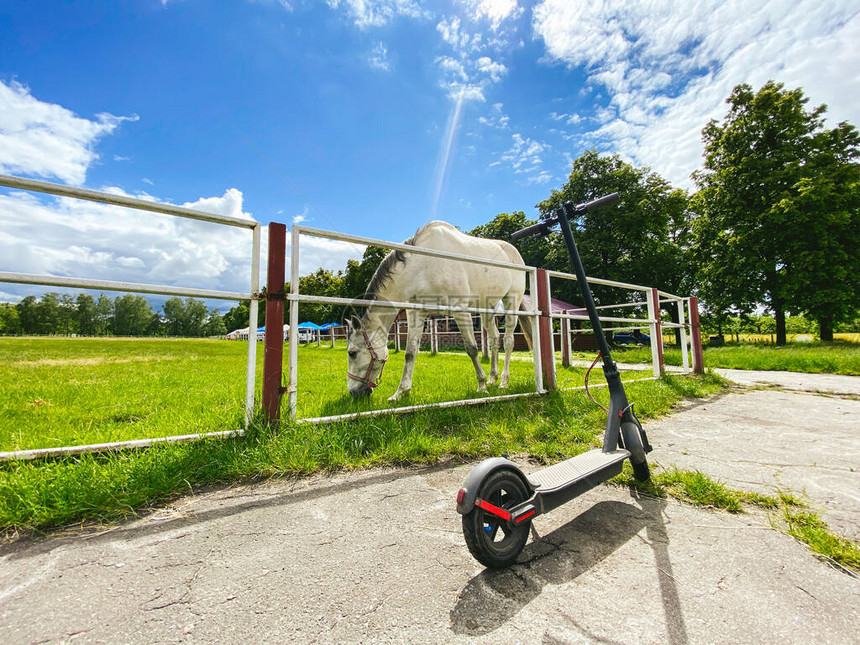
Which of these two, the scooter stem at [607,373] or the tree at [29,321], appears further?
the tree at [29,321]

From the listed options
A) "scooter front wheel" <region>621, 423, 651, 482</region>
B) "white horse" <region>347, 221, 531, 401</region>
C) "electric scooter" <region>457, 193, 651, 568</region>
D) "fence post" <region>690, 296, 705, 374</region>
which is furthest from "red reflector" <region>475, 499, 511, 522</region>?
"fence post" <region>690, 296, 705, 374</region>

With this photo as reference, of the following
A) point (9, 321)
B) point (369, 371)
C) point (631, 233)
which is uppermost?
point (631, 233)

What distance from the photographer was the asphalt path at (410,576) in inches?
36.3

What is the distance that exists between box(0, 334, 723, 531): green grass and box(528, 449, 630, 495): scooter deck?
1.87 ft

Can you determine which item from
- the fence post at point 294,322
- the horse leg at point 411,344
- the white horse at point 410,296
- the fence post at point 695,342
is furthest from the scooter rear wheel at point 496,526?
the fence post at point 695,342

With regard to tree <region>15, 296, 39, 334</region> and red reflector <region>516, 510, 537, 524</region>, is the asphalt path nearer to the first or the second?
red reflector <region>516, 510, 537, 524</region>

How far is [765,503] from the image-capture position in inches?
64.4

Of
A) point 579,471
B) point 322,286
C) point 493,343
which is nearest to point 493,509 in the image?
point 579,471

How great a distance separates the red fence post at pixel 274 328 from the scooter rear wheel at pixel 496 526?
A: 1641 millimetres

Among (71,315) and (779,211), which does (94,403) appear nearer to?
(71,315)

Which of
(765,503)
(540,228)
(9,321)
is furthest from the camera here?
(9,321)

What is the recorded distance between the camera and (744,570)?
1.17 metres

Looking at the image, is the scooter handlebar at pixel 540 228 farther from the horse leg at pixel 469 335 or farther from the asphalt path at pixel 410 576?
the horse leg at pixel 469 335

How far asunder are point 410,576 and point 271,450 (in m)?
1.23
